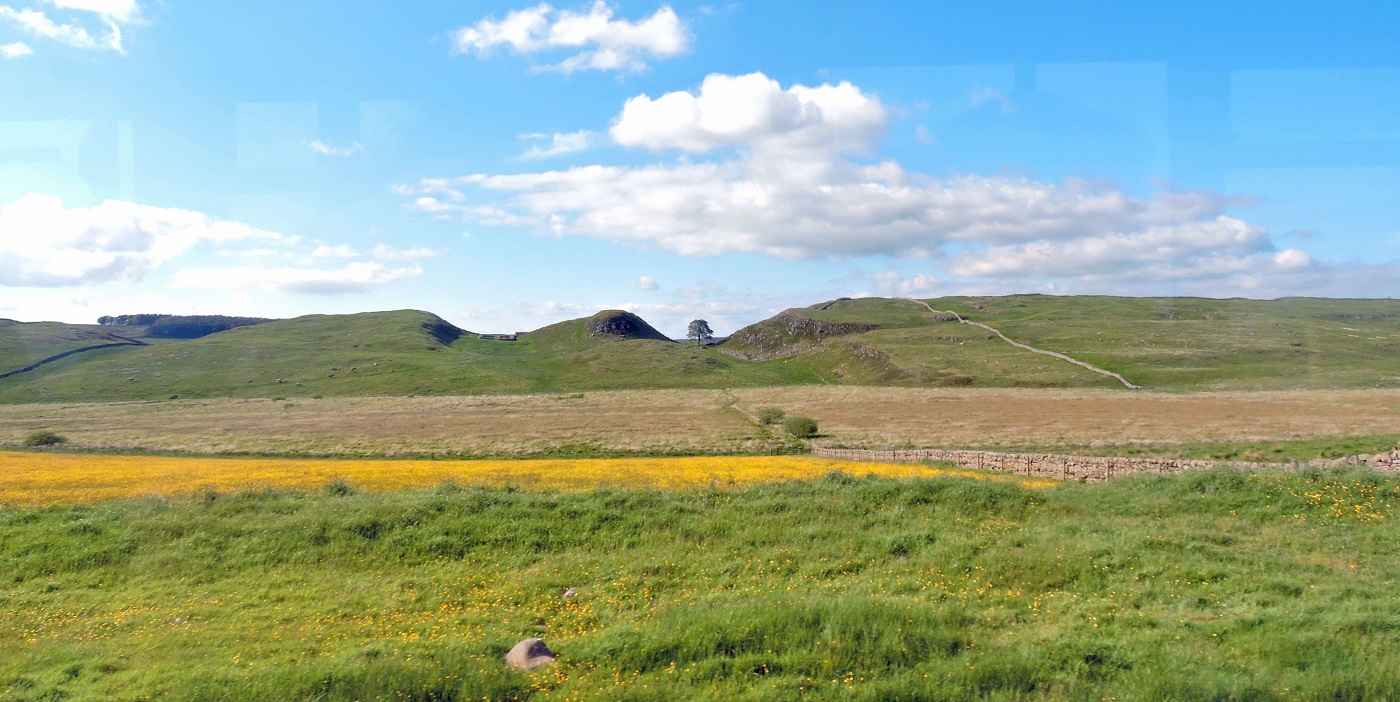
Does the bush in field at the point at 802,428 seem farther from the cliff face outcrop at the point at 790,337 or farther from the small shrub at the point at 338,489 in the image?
the cliff face outcrop at the point at 790,337

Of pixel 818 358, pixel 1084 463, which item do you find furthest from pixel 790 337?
pixel 1084 463

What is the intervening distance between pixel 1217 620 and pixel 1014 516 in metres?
7.46

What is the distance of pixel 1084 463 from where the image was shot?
29594 millimetres

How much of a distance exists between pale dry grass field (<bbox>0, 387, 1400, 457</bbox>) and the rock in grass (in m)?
39.8

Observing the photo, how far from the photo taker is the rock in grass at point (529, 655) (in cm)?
970

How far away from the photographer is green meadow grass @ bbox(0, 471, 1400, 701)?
8.98m

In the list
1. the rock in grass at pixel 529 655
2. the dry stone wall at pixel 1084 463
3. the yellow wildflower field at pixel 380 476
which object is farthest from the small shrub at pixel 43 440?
the rock in grass at pixel 529 655

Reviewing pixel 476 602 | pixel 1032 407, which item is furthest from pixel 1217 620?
pixel 1032 407

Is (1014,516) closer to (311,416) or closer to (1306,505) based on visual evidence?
(1306,505)

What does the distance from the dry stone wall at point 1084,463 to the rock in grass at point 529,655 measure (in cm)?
2113

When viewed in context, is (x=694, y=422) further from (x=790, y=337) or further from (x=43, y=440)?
(x=790, y=337)

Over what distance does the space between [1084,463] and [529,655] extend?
1042 inches

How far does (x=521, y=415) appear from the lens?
253 ft

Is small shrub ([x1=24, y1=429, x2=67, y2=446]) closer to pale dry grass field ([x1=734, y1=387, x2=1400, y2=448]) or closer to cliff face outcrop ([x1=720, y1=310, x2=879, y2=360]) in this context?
pale dry grass field ([x1=734, y1=387, x2=1400, y2=448])
